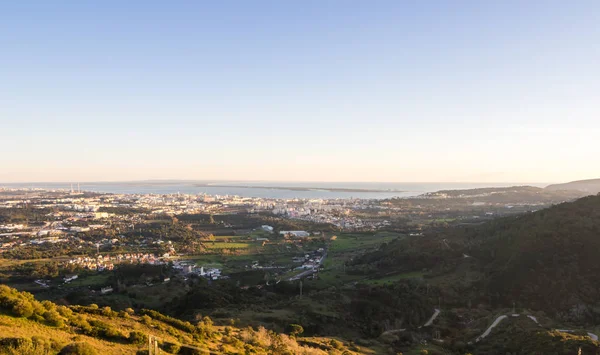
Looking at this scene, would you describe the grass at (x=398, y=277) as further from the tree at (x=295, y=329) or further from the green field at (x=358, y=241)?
the green field at (x=358, y=241)

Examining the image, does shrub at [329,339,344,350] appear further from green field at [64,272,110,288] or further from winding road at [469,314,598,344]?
green field at [64,272,110,288]

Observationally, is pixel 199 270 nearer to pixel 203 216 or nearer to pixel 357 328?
pixel 357 328

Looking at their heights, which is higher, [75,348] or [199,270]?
[75,348]

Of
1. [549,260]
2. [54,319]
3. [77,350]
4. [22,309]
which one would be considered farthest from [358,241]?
[77,350]

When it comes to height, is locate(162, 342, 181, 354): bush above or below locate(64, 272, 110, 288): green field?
above

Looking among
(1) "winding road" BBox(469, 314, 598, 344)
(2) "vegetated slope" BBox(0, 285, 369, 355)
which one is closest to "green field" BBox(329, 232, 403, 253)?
(1) "winding road" BBox(469, 314, 598, 344)

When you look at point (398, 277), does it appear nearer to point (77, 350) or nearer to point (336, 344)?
point (336, 344)

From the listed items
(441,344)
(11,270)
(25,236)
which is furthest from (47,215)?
(441,344)
